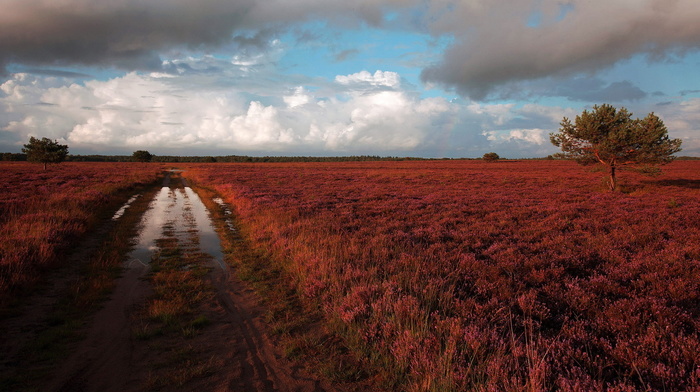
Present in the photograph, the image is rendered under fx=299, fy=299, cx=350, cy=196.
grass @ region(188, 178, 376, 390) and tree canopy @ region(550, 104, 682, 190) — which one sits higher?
tree canopy @ region(550, 104, 682, 190)

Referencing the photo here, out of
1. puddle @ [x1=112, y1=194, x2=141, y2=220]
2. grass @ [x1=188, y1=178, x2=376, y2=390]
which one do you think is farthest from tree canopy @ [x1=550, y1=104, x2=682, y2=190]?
puddle @ [x1=112, y1=194, x2=141, y2=220]

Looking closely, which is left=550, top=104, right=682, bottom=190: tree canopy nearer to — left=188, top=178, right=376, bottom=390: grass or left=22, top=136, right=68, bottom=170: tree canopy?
left=188, top=178, right=376, bottom=390: grass

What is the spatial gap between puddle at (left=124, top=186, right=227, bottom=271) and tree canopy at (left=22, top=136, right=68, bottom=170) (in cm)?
5335

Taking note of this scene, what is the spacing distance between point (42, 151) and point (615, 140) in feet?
278

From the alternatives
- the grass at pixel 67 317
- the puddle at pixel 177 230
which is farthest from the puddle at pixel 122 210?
the grass at pixel 67 317

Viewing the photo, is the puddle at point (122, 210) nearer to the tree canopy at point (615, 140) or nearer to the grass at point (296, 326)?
the grass at point (296, 326)

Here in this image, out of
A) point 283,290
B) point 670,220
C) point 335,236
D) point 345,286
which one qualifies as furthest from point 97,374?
point 670,220

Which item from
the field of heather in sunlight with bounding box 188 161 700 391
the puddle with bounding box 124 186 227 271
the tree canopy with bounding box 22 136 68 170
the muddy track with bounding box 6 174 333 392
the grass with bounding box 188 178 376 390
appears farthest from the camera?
the tree canopy with bounding box 22 136 68 170

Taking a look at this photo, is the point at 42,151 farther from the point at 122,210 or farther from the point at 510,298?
the point at 510,298

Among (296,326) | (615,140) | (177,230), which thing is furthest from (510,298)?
(615,140)

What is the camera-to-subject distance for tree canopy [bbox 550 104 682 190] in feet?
78.4

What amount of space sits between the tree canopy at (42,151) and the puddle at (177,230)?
53354mm

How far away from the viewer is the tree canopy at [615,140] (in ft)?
78.4

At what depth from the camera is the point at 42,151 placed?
55.4 metres
